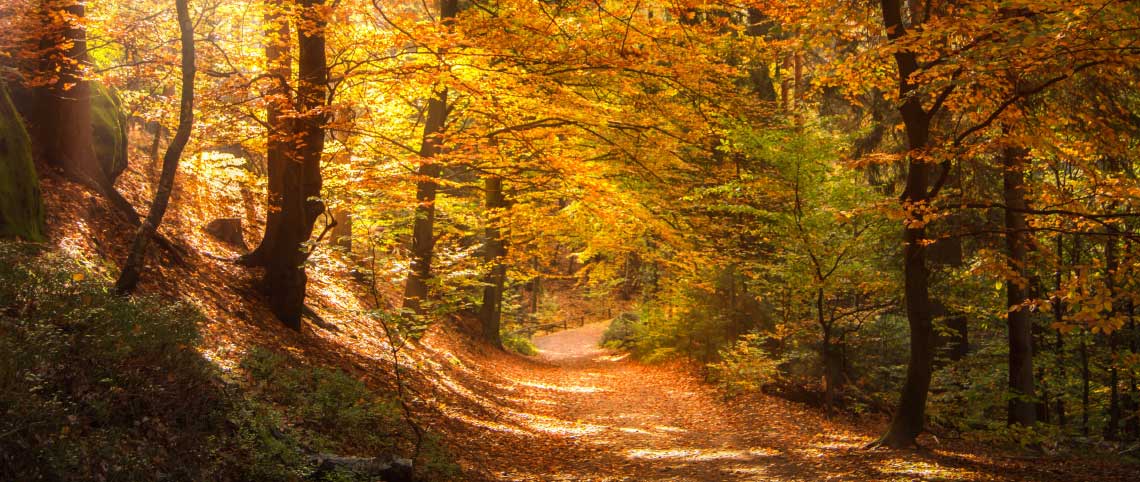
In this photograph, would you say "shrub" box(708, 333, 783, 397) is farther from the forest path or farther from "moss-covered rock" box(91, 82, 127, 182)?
"moss-covered rock" box(91, 82, 127, 182)

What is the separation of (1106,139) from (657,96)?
275 inches

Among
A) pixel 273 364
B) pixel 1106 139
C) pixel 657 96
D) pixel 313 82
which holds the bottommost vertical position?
pixel 273 364

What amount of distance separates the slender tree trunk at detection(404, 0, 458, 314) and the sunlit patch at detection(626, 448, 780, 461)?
5.00 meters

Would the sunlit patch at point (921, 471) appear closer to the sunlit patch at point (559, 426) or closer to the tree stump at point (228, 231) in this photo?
the sunlit patch at point (559, 426)

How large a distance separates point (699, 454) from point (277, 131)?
23.6ft

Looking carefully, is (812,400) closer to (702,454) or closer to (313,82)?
(702,454)

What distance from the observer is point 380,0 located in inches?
413

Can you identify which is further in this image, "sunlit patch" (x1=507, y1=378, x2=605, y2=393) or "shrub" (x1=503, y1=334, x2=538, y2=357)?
"shrub" (x1=503, y1=334, x2=538, y2=357)

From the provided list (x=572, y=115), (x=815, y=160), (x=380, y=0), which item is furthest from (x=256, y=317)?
(x=815, y=160)

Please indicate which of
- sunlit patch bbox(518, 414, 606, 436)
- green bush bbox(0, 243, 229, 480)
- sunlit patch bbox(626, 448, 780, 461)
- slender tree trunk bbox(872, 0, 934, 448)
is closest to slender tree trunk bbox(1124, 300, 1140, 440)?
slender tree trunk bbox(872, 0, 934, 448)

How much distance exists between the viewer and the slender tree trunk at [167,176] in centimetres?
669

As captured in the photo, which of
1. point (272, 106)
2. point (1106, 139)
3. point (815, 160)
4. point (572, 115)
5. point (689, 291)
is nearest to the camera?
point (1106, 139)

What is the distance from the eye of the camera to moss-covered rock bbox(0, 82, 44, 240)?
6.47 m

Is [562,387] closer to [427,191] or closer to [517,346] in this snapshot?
[427,191]
